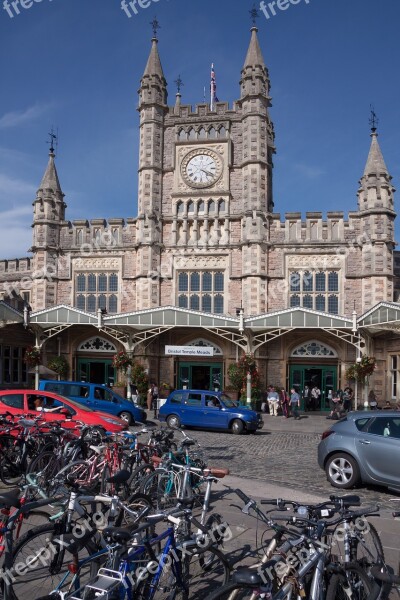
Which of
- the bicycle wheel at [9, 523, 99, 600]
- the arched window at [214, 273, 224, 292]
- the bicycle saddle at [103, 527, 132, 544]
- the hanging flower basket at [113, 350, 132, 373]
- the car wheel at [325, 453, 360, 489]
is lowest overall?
the car wheel at [325, 453, 360, 489]

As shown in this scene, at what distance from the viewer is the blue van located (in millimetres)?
19625

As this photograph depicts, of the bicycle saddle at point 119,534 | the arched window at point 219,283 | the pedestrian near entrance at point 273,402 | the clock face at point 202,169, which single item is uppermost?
the clock face at point 202,169

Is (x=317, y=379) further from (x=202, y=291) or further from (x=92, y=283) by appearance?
(x=92, y=283)

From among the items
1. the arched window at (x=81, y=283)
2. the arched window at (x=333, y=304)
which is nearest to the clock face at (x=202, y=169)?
the arched window at (x=81, y=283)

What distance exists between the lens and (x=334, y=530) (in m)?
4.58

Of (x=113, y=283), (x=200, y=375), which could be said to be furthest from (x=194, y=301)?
(x=113, y=283)

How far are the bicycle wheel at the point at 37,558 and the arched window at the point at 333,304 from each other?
83.5 ft

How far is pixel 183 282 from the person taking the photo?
30.7 meters

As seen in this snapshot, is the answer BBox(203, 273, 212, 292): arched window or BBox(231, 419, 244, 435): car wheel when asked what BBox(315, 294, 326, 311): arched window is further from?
BBox(231, 419, 244, 435): car wheel

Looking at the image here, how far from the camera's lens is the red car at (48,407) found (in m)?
13.5

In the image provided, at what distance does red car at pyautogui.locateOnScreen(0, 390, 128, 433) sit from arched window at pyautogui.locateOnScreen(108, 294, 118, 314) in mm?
17445

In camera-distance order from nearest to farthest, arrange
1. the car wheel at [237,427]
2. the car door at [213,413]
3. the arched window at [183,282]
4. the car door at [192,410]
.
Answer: the car wheel at [237,427] → the car door at [213,413] → the car door at [192,410] → the arched window at [183,282]

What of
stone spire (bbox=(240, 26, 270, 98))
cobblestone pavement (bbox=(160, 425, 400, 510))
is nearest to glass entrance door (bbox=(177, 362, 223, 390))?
cobblestone pavement (bbox=(160, 425, 400, 510))

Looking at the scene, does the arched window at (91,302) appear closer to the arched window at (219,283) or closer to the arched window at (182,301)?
the arched window at (182,301)
